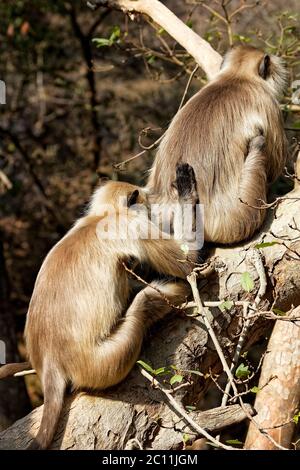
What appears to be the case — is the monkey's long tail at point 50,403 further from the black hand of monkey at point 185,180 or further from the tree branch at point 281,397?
the black hand of monkey at point 185,180

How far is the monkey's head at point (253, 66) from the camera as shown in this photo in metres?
4.71

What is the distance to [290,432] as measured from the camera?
11.7 ft

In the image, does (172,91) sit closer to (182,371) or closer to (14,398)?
(14,398)

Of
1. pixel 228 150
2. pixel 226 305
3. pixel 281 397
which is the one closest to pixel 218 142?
pixel 228 150

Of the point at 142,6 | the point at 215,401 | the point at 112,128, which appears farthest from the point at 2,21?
the point at 215,401

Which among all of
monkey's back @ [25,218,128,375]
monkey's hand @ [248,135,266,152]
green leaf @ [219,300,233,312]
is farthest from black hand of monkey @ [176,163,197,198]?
green leaf @ [219,300,233,312]

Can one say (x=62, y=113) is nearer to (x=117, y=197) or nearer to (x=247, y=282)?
(x=117, y=197)

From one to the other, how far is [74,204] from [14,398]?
9.91 feet

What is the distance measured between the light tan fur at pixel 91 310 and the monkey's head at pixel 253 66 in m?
1.42

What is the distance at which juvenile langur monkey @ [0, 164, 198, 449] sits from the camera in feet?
11.6

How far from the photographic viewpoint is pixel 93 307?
357 cm

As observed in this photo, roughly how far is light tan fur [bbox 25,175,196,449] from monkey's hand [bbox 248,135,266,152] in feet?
2.89

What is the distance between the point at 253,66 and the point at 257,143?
0.67 metres

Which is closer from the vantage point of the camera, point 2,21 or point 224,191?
point 224,191
